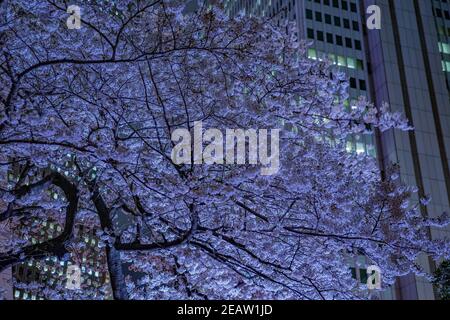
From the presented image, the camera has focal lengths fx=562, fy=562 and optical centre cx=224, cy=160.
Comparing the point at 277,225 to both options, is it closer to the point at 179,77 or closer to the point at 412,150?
the point at 179,77

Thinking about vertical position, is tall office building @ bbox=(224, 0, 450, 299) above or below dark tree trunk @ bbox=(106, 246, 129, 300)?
above

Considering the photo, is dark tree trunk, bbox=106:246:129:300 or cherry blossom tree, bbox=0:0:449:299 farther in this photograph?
dark tree trunk, bbox=106:246:129:300

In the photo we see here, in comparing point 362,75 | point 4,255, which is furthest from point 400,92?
point 4,255

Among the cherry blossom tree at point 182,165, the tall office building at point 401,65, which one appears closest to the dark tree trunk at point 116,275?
the cherry blossom tree at point 182,165

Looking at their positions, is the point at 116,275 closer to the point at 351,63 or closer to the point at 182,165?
the point at 182,165

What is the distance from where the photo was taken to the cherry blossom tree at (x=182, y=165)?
8.13 metres

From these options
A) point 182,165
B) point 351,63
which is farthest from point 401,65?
point 182,165

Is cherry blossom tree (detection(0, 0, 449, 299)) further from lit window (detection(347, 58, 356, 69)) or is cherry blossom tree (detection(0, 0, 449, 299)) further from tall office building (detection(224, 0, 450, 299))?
lit window (detection(347, 58, 356, 69))

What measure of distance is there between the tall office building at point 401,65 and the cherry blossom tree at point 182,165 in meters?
40.8

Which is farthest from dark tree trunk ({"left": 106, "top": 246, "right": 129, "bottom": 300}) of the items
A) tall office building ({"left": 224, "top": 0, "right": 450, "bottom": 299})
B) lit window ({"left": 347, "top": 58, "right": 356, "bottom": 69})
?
lit window ({"left": 347, "top": 58, "right": 356, "bottom": 69})

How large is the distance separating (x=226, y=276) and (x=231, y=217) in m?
1.24

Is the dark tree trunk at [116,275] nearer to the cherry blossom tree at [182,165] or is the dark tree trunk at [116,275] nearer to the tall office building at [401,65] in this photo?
→ the cherry blossom tree at [182,165]

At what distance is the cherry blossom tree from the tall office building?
134 ft

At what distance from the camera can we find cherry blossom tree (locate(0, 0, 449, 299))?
8.13m
